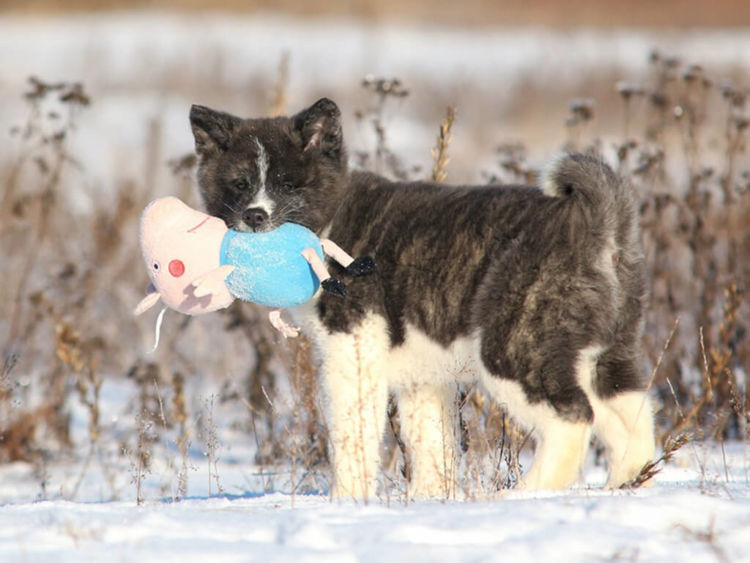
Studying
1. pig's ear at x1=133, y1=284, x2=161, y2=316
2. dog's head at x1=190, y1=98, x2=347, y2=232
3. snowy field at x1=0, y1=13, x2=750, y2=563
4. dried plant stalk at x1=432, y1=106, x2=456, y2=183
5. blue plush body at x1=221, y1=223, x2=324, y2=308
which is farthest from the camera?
dried plant stalk at x1=432, y1=106, x2=456, y2=183

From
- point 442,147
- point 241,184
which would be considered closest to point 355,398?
point 241,184

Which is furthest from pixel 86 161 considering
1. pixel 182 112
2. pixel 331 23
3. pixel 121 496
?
pixel 121 496

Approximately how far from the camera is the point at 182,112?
20422 mm

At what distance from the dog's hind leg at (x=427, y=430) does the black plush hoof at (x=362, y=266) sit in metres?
0.84

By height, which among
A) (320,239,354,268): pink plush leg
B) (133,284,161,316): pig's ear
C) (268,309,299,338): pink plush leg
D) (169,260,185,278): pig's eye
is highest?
(320,239,354,268): pink plush leg

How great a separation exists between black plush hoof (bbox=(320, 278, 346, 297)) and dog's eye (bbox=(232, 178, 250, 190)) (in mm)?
857

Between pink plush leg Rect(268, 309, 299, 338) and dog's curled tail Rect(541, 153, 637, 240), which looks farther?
pink plush leg Rect(268, 309, 299, 338)

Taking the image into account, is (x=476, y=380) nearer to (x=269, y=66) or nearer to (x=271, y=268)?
(x=271, y=268)

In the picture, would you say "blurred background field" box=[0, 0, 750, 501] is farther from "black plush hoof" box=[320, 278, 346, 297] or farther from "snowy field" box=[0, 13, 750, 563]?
"black plush hoof" box=[320, 278, 346, 297]

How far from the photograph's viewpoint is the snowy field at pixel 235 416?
3426mm

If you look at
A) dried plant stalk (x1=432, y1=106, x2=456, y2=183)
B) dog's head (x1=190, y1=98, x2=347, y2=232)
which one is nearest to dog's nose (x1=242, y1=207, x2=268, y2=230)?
dog's head (x1=190, y1=98, x2=347, y2=232)

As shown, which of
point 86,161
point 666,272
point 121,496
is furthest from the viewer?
point 86,161

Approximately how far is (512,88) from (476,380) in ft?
54.6

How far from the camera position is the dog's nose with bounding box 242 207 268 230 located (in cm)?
492
